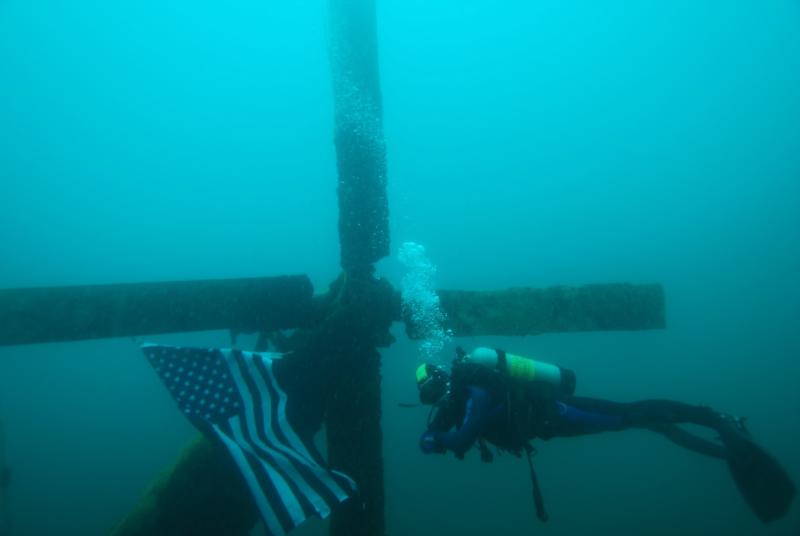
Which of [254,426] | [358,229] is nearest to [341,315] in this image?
[358,229]

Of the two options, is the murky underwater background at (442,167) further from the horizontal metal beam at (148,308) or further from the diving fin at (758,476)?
the horizontal metal beam at (148,308)

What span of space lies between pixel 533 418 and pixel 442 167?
70.4 meters

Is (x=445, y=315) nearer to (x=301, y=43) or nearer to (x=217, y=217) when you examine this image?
(x=217, y=217)

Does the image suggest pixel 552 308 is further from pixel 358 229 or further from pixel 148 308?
pixel 148 308

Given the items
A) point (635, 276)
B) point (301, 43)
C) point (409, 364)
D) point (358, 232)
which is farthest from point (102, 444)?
point (301, 43)

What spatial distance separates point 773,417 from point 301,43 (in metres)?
74.8

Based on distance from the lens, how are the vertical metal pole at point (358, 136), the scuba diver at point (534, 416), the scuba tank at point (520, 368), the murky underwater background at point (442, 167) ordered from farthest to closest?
1. the murky underwater background at point (442, 167)
2. the scuba tank at point (520, 368)
3. the vertical metal pole at point (358, 136)
4. the scuba diver at point (534, 416)

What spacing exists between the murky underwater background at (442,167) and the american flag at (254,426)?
31685 millimetres

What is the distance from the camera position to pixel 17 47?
243ft

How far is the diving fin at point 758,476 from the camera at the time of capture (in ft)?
12.0

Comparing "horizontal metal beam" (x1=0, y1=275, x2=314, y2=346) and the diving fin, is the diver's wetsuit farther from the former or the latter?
"horizontal metal beam" (x1=0, y1=275, x2=314, y2=346)

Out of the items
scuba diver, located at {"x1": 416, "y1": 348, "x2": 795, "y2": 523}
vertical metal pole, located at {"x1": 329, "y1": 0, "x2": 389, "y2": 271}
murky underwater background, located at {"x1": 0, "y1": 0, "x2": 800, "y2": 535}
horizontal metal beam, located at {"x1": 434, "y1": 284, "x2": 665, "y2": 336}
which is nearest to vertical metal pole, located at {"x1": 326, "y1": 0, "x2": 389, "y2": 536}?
vertical metal pole, located at {"x1": 329, "y1": 0, "x2": 389, "y2": 271}

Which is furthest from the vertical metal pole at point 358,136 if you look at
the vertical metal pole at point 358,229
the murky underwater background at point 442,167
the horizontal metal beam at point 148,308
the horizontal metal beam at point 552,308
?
the murky underwater background at point 442,167

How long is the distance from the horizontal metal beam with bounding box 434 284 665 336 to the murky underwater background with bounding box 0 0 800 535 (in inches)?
1215
